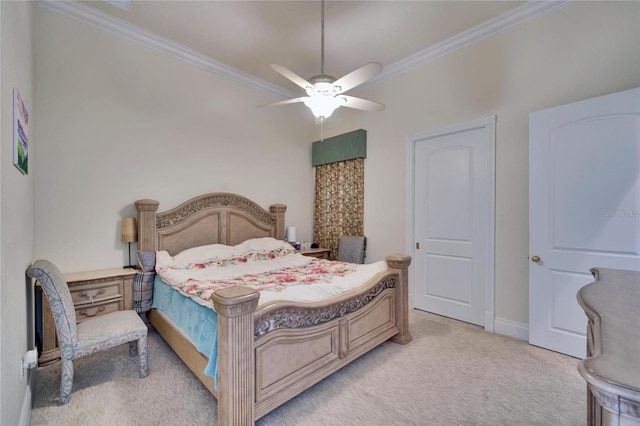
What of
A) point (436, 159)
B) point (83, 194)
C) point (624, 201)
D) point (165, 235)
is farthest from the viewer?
point (436, 159)

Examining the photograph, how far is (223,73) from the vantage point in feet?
12.9

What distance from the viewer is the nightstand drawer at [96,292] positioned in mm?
2518

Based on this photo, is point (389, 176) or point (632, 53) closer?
point (632, 53)

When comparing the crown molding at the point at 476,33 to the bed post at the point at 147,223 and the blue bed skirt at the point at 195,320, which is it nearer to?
the bed post at the point at 147,223

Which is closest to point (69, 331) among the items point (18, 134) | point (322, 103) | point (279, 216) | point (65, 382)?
point (65, 382)

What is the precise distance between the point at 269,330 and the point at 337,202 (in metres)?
3.14

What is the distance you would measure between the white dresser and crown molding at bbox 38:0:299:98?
172 inches

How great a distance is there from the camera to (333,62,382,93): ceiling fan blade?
2.06 meters

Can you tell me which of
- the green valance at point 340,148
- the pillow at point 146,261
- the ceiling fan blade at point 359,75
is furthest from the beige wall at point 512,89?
the pillow at point 146,261

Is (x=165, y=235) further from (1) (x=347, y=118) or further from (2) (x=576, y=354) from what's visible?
(2) (x=576, y=354)

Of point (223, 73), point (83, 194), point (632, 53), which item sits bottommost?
point (83, 194)

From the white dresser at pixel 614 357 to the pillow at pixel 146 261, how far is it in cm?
336

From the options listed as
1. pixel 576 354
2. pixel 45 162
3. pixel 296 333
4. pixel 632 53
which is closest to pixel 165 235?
pixel 45 162

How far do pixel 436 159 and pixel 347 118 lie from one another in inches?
66.2
